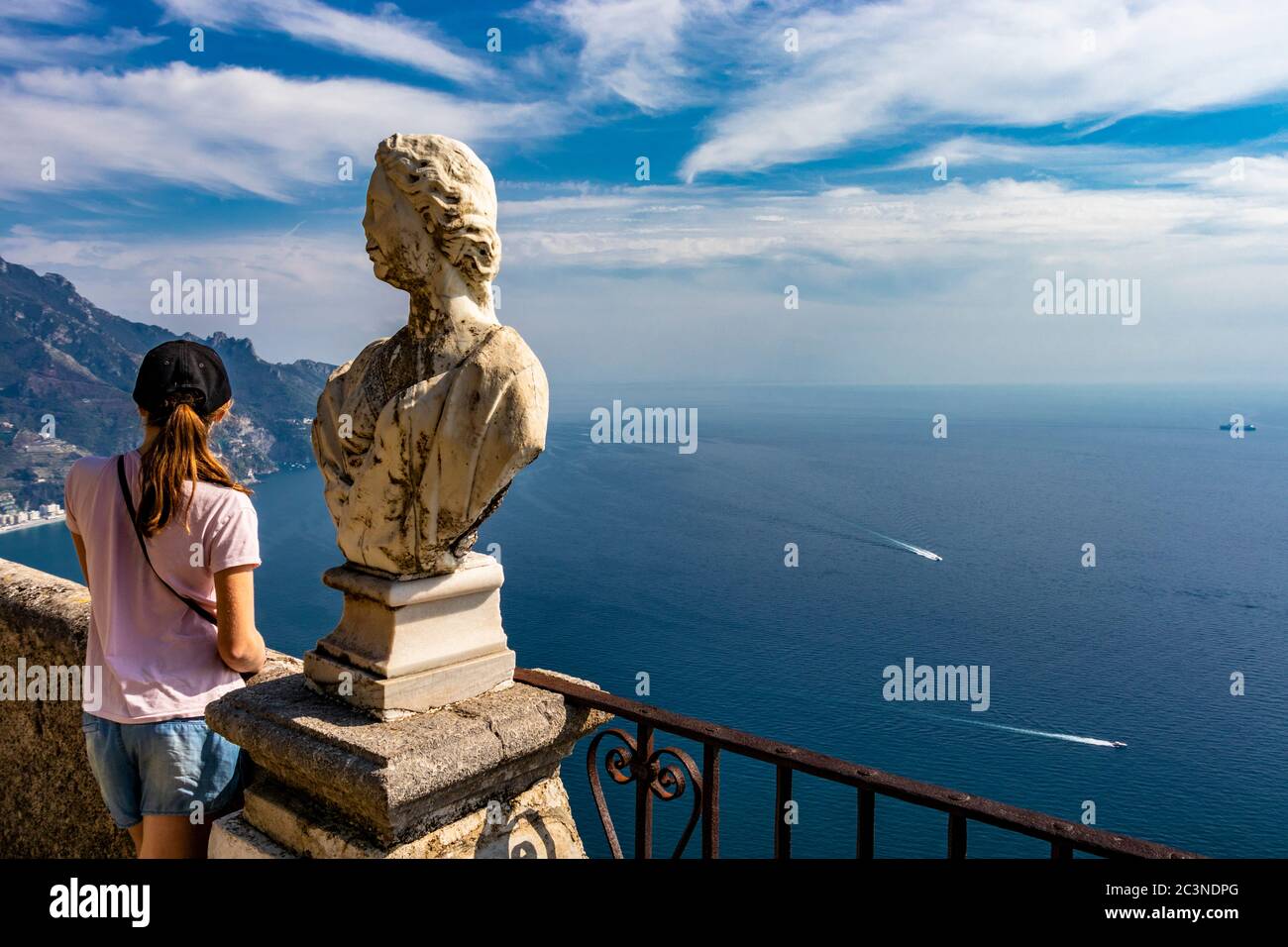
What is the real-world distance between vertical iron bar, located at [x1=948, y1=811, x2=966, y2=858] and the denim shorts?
201 centimetres

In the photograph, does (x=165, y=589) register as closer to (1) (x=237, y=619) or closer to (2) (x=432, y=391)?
(1) (x=237, y=619)

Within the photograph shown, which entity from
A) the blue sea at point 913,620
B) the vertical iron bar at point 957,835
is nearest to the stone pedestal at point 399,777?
the vertical iron bar at point 957,835

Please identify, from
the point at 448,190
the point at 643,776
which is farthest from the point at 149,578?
the point at 643,776

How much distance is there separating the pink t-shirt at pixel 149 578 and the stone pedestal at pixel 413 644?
34cm

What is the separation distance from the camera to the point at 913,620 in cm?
4378

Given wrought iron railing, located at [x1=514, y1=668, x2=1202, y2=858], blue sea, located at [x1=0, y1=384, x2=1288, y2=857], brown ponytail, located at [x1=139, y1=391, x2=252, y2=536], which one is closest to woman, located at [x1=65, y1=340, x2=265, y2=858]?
brown ponytail, located at [x1=139, y1=391, x2=252, y2=536]

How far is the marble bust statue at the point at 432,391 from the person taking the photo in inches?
94.5

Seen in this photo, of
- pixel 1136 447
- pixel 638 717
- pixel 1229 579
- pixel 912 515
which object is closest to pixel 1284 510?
pixel 1229 579

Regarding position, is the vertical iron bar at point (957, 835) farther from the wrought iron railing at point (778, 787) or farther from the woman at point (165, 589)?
the woman at point (165, 589)

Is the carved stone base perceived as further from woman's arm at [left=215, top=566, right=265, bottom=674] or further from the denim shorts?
woman's arm at [left=215, top=566, right=265, bottom=674]

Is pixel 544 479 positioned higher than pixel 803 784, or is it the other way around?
pixel 544 479

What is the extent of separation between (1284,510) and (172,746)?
83.8 m
